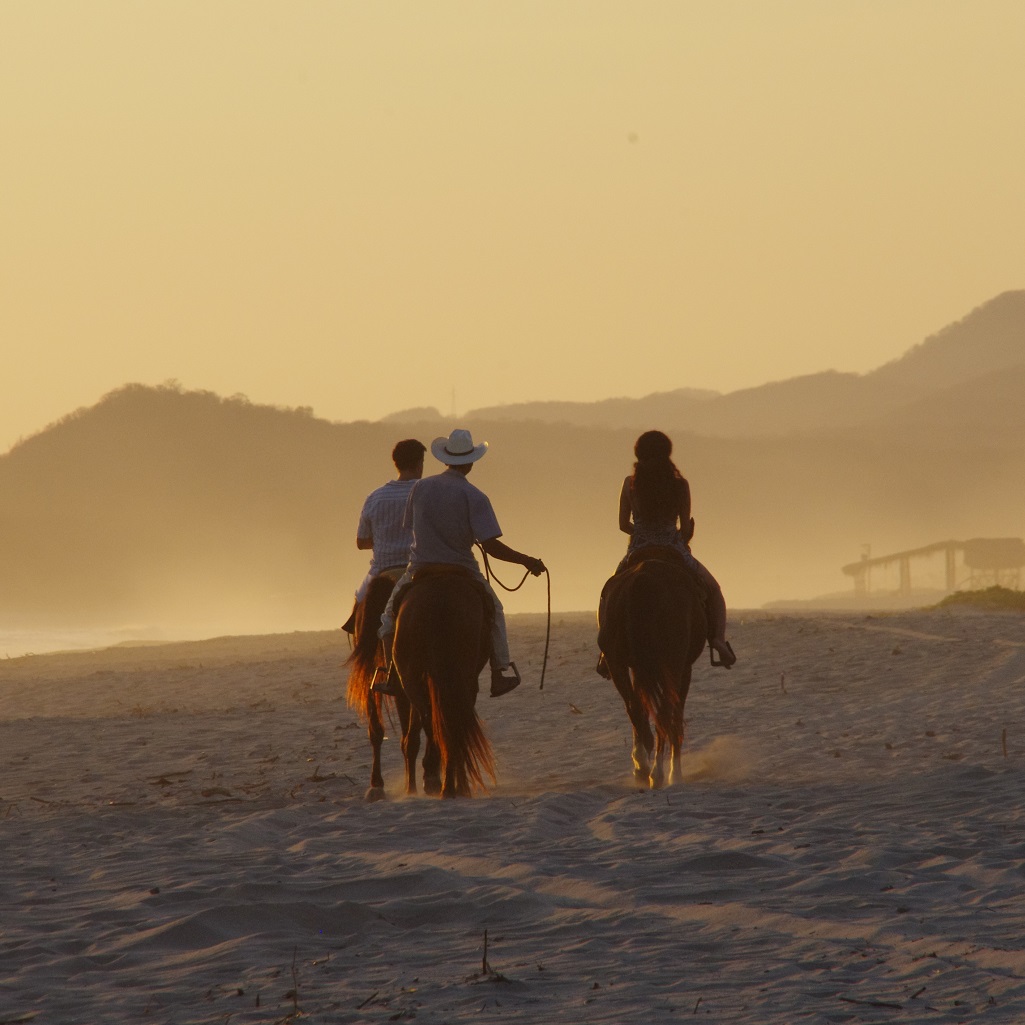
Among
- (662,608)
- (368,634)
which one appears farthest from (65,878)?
(662,608)

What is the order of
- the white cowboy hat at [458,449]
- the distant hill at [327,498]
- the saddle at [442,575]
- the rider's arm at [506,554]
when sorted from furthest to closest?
the distant hill at [327,498], the white cowboy hat at [458,449], the saddle at [442,575], the rider's arm at [506,554]

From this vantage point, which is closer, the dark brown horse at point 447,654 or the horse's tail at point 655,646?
the dark brown horse at point 447,654

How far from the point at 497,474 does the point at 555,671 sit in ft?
495

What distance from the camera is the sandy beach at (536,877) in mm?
5020

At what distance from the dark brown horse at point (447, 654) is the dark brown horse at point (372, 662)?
0.60 m

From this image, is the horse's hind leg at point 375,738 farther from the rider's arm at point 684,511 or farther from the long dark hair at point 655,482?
the rider's arm at point 684,511

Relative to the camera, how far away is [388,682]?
9539mm

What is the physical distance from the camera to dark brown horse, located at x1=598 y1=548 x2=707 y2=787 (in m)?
9.45

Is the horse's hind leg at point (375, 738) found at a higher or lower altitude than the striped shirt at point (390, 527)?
lower

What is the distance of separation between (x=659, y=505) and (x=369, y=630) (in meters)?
1.92

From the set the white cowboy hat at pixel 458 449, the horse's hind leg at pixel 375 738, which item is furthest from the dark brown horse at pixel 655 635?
the horse's hind leg at pixel 375 738

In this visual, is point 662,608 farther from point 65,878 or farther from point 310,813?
point 65,878

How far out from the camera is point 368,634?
9.83m

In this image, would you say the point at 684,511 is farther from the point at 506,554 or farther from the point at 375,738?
the point at 375,738
